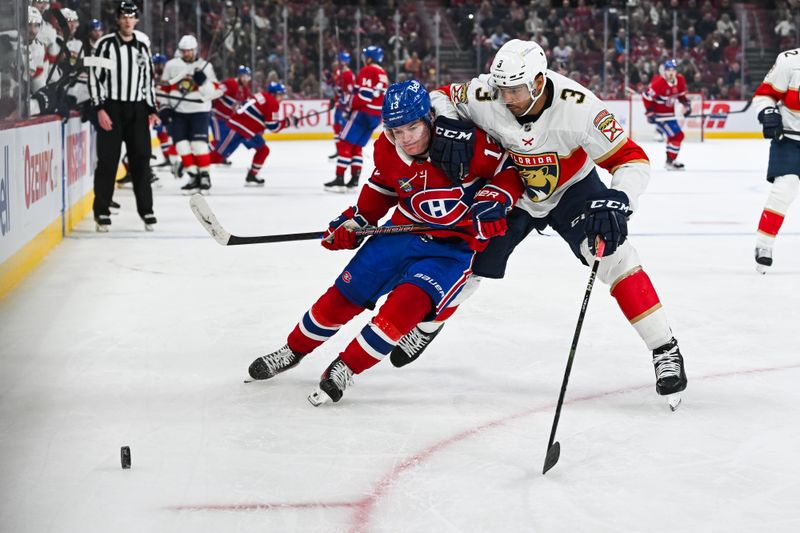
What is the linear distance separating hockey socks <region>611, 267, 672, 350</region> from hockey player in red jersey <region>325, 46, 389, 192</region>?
599 cm

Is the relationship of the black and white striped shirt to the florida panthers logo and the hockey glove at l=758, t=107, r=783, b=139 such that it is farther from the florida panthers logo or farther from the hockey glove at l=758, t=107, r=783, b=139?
the florida panthers logo

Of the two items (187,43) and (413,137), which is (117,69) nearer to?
(187,43)

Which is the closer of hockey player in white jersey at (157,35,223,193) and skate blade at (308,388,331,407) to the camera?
skate blade at (308,388,331,407)

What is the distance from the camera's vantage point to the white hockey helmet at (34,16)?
471cm

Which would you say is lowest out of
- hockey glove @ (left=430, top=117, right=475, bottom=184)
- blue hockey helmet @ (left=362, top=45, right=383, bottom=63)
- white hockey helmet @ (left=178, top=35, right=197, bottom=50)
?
hockey glove @ (left=430, top=117, right=475, bottom=184)

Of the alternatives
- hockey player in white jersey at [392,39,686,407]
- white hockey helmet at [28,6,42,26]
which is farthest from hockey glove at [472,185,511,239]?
white hockey helmet at [28,6,42,26]

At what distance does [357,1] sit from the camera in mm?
17594

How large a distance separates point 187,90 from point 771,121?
500 centimetres

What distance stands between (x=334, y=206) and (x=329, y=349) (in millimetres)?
4359

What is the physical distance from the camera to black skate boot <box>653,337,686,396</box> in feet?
8.70

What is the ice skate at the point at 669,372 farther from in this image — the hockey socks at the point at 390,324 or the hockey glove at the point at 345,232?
the hockey glove at the point at 345,232

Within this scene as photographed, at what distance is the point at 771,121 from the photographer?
459cm

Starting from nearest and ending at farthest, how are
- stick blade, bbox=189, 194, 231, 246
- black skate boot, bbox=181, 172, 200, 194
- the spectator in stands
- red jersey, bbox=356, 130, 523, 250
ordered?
red jersey, bbox=356, 130, 523, 250
stick blade, bbox=189, 194, 231, 246
black skate boot, bbox=181, 172, 200, 194
the spectator in stands

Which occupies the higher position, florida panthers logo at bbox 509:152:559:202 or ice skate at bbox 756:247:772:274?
florida panthers logo at bbox 509:152:559:202
